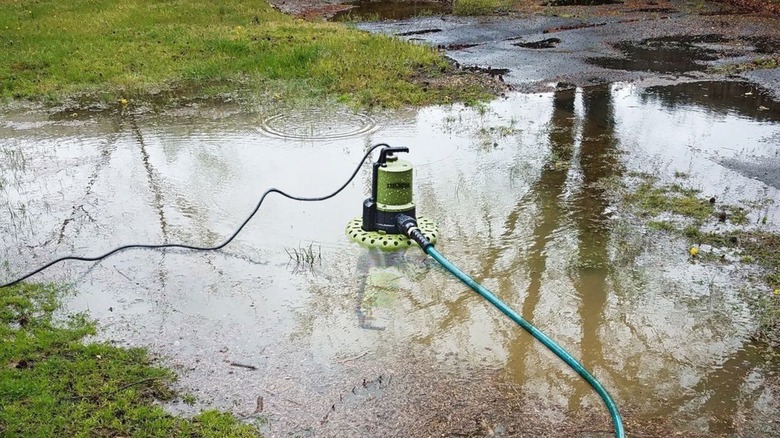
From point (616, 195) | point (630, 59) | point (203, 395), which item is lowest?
point (203, 395)

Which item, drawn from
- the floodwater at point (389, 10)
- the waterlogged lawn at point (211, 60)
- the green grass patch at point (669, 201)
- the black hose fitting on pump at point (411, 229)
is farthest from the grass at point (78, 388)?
the floodwater at point (389, 10)

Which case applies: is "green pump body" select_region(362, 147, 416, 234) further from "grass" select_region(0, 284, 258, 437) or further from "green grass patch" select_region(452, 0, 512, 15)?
"green grass patch" select_region(452, 0, 512, 15)

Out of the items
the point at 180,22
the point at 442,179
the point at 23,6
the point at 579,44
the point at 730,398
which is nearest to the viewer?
the point at 730,398

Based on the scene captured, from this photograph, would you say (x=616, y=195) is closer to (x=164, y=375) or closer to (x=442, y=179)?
(x=442, y=179)


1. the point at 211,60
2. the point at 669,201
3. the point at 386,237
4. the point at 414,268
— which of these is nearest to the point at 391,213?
the point at 386,237

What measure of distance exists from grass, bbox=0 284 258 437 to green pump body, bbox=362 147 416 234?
1.67 m

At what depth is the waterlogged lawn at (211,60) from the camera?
327 inches

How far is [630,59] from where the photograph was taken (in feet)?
32.1

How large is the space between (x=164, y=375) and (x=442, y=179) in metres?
3.00

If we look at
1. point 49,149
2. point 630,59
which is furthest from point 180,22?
point 630,59

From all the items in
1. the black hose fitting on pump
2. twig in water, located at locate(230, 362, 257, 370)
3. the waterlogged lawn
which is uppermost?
the waterlogged lawn

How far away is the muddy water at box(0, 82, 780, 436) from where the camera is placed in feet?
9.75

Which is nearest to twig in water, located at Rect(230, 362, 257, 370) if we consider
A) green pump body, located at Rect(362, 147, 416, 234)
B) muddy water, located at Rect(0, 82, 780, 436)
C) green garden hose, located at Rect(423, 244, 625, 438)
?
muddy water, located at Rect(0, 82, 780, 436)

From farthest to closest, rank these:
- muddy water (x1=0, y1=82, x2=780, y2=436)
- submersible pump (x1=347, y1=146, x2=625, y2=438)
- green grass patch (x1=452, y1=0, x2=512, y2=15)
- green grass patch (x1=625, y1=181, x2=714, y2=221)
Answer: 1. green grass patch (x1=452, y1=0, x2=512, y2=15)
2. green grass patch (x1=625, y1=181, x2=714, y2=221)
3. submersible pump (x1=347, y1=146, x2=625, y2=438)
4. muddy water (x1=0, y1=82, x2=780, y2=436)
